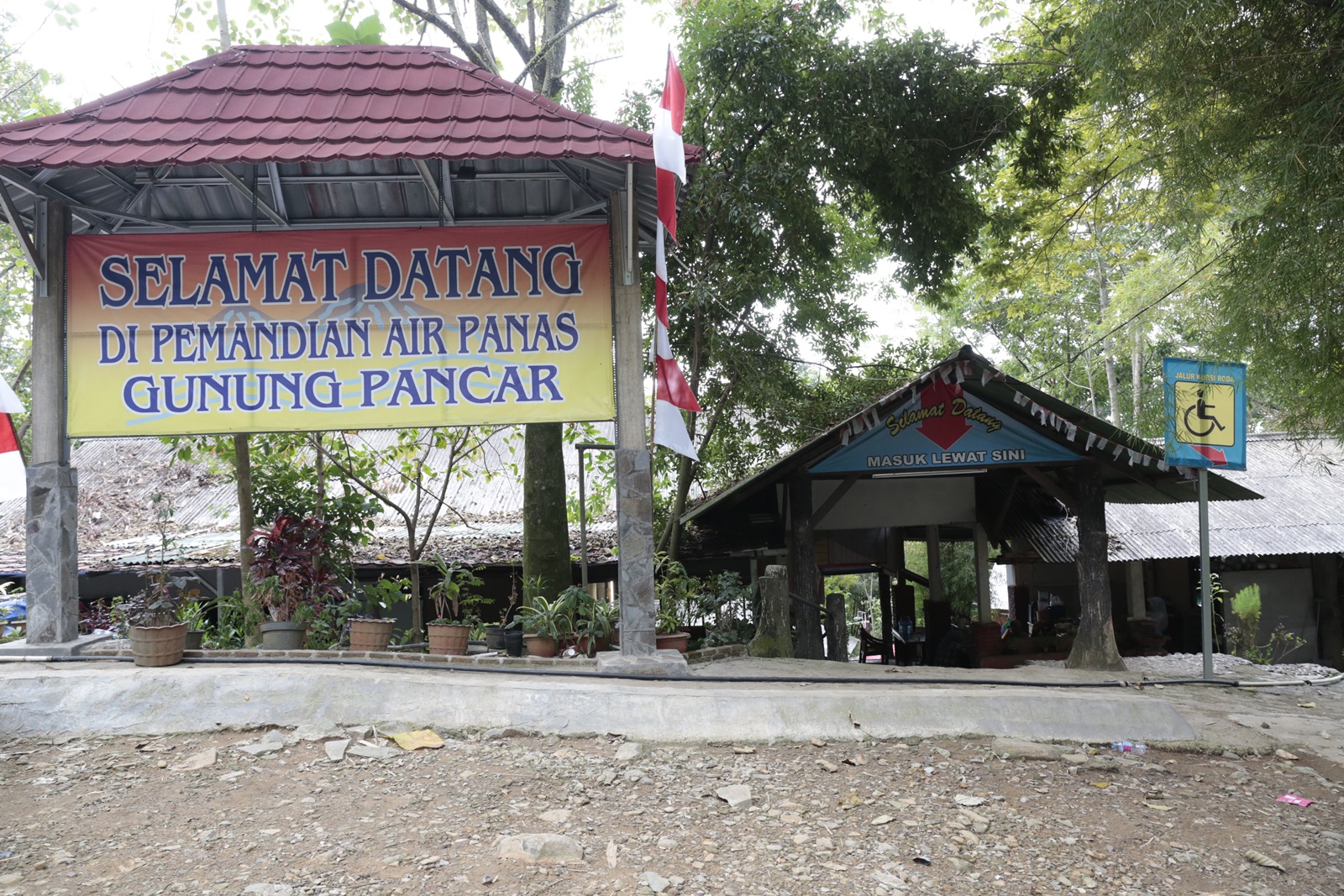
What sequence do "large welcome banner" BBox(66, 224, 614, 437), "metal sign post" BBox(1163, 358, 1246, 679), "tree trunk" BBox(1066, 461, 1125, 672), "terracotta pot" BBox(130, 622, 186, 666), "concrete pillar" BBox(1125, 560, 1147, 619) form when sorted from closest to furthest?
1. "terracotta pot" BBox(130, 622, 186, 666)
2. "large welcome banner" BBox(66, 224, 614, 437)
3. "metal sign post" BBox(1163, 358, 1246, 679)
4. "tree trunk" BBox(1066, 461, 1125, 672)
5. "concrete pillar" BBox(1125, 560, 1147, 619)

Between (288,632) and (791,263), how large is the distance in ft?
22.4

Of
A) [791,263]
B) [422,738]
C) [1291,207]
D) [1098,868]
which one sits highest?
[791,263]

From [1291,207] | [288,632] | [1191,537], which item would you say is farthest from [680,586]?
[1191,537]

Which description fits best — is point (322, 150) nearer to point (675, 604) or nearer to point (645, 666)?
point (645, 666)

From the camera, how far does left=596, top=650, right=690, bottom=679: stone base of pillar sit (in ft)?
21.0

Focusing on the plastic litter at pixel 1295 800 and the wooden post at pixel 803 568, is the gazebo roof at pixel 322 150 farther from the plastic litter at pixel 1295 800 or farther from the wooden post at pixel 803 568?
the plastic litter at pixel 1295 800

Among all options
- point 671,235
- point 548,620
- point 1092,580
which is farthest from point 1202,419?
point 548,620

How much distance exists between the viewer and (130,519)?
47.2ft

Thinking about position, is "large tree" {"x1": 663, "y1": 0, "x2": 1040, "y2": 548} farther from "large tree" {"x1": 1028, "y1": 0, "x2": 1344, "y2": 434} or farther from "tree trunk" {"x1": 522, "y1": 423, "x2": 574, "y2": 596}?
"large tree" {"x1": 1028, "y1": 0, "x2": 1344, "y2": 434}

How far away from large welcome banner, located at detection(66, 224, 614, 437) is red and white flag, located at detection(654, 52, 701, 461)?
39 centimetres

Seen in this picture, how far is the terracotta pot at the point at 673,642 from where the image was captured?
24.9 feet

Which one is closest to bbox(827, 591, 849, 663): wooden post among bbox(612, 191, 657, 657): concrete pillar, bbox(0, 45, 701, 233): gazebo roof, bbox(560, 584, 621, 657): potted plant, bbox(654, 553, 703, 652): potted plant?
bbox(654, 553, 703, 652): potted plant

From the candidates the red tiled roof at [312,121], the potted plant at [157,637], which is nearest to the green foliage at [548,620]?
the potted plant at [157,637]

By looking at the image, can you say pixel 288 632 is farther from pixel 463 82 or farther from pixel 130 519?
pixel 130 519
